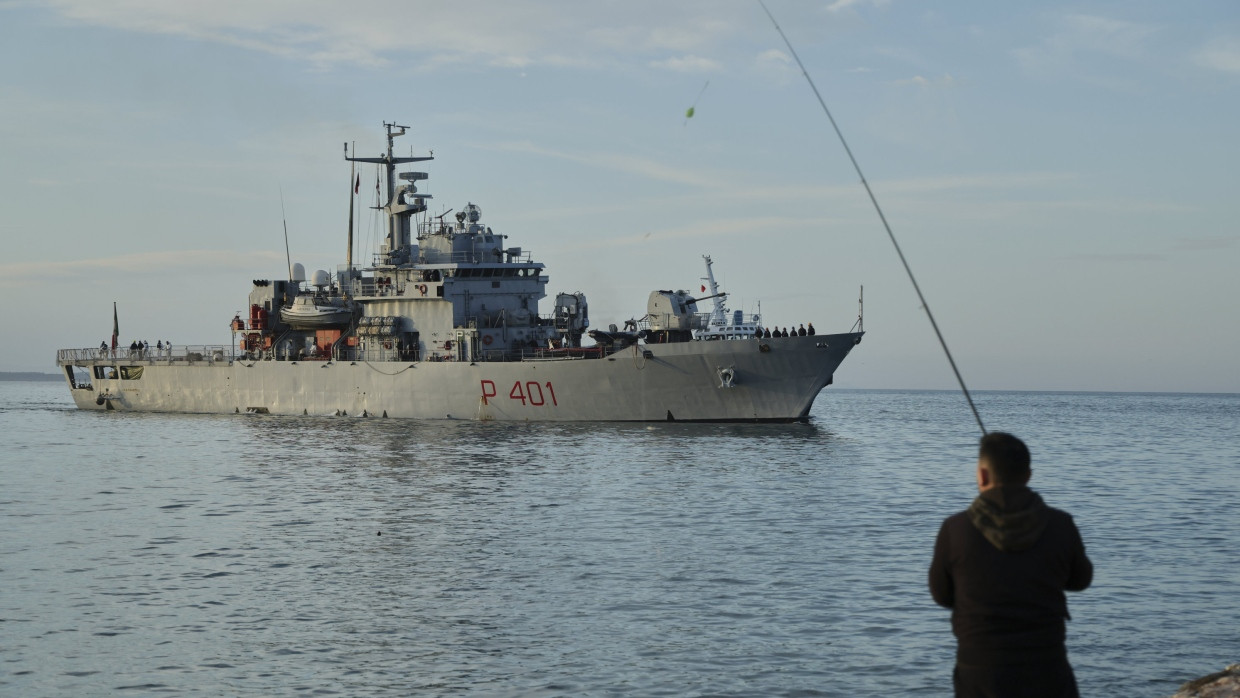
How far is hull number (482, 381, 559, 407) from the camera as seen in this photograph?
4438 cm

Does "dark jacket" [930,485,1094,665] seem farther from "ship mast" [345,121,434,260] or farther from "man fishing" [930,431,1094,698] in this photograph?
"ship mast" [345,121,434,260]

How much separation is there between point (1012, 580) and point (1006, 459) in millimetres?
→ 544

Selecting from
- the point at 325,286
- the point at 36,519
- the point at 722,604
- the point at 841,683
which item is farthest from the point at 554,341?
the point at 841,683

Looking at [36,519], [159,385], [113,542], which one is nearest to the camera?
[113,542]

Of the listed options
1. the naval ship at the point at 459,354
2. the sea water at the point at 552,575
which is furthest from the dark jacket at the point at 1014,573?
the naval ship at the point at 459,354

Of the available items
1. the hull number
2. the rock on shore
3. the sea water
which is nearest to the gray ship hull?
the hull number

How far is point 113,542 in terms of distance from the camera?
1959 centimetres

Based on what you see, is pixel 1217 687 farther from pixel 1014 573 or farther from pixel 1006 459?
pixel 1006 459

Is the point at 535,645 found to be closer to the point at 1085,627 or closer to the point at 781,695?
the point at 781,695

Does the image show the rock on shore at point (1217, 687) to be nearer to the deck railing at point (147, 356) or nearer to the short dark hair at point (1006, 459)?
the short dark hair at point (1006, 459)

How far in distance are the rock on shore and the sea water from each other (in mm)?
1711

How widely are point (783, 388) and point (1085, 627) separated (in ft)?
→ 94.9

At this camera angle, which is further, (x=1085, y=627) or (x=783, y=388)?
(x=783, y=388)

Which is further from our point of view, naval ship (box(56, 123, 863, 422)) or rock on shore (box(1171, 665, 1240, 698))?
naval ship (box(56, 123, 863, 422))
